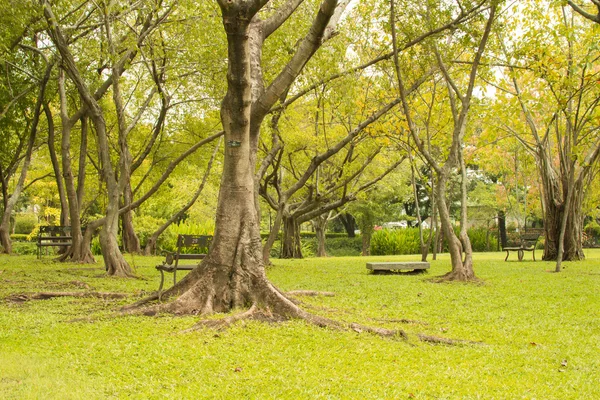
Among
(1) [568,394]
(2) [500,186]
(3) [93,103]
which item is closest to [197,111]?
(3) [93,103]

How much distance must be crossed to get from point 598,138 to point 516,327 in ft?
39.5

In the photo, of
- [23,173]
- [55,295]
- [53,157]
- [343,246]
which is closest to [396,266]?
[55,295]

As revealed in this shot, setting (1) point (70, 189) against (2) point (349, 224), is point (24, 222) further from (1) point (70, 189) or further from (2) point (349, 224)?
(1) point (70, 189)

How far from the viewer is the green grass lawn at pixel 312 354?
4.06 meters

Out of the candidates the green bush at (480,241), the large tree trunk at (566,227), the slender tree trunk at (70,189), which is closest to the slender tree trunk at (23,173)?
the slender tree trunk at (70,189)

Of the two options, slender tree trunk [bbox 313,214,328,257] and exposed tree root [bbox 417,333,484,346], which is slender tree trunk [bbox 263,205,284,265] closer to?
exposed tree root [bbox 417,333,484,346]

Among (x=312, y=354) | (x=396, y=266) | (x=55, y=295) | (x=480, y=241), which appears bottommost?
(x=312, y=354)

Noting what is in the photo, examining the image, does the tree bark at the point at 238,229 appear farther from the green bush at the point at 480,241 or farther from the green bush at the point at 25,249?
the green bush at the point at 480,241

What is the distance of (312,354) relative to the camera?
16.5 feet

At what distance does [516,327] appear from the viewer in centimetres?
652

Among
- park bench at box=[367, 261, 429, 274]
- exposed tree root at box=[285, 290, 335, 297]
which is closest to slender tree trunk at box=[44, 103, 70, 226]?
park bench at box=[367, 261, 429, 274]

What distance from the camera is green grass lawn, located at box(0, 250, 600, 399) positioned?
160 inches

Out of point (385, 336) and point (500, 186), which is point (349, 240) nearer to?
point (500, 186)

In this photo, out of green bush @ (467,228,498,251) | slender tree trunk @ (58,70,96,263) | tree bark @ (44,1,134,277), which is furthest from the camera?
green bush @ (467,228,498,251)
